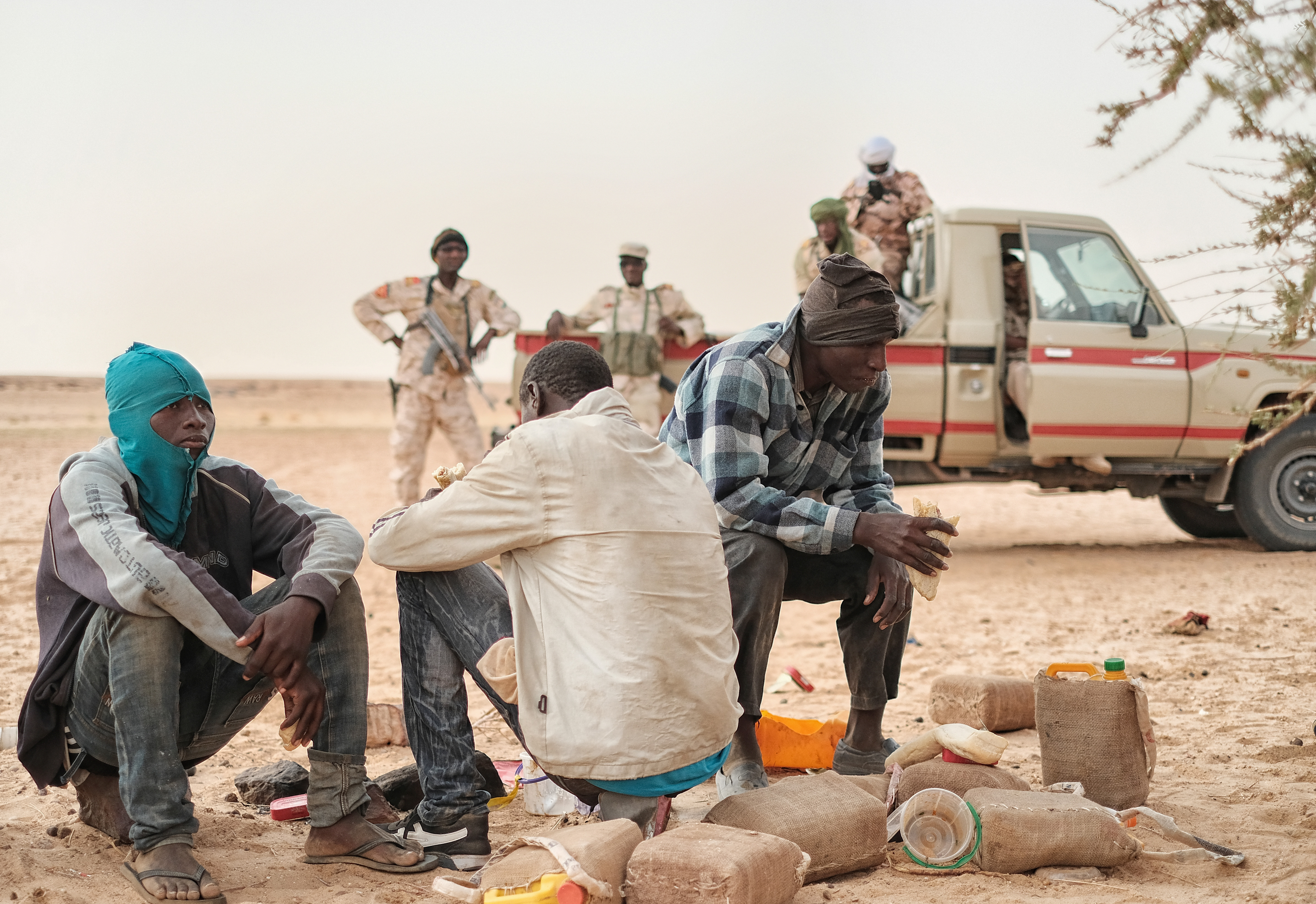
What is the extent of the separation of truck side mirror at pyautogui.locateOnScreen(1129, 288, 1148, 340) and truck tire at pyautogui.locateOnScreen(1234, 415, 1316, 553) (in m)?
1.34

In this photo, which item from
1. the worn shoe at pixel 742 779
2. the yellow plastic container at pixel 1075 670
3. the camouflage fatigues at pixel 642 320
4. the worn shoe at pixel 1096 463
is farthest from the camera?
the camouflage fatigues at pixel 642 320

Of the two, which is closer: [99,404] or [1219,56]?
[1219,56]

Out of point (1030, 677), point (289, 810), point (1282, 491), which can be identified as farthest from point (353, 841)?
point (1282, 491)

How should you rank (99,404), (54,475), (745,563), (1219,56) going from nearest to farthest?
(1219,56)
(745,563)
(54,475)
(99,404)

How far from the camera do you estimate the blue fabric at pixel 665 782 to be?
265 centimetres

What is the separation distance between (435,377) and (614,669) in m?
7.72

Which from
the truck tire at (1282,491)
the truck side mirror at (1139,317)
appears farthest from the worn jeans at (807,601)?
the truck tire at (1282,491)

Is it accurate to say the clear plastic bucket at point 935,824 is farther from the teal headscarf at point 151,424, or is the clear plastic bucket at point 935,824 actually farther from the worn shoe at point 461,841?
the teal headscarf at point 151,424

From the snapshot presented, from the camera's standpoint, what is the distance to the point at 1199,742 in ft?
12.9

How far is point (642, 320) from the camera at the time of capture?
9.30 m

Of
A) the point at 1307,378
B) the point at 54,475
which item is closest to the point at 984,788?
the point at 1307,378

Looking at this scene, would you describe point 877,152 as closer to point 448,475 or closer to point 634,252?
point 634,252

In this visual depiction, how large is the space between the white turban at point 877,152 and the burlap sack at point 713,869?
7309mm

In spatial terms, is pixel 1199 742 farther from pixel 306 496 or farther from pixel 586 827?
pixel 306 496
